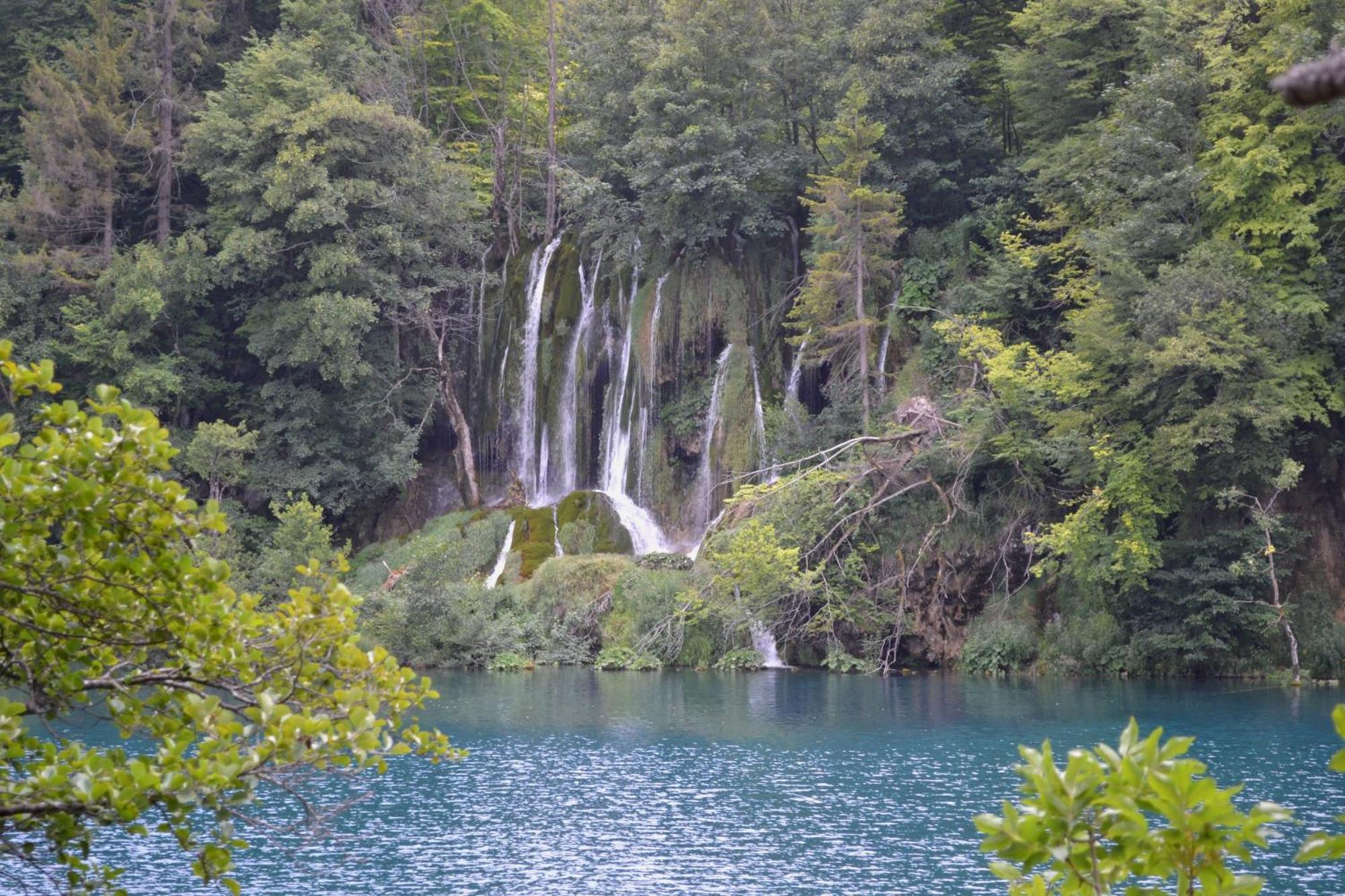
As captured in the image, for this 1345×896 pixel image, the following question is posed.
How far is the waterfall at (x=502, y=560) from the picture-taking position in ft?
105

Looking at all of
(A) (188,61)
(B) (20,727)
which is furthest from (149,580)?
(A) (188,61)

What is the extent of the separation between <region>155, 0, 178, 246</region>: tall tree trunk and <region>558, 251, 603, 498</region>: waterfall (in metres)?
11.7

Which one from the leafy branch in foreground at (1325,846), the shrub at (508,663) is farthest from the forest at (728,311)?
the leafy branch in foreground at (1325,846)

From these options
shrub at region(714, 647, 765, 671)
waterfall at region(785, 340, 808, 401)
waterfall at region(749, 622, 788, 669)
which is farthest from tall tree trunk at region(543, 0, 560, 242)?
shrub at region(714, 647, 765, 671)

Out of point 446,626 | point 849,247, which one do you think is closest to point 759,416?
point 849,247

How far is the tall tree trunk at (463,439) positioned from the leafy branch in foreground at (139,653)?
3027cm

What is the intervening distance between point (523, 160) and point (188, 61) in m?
10.2

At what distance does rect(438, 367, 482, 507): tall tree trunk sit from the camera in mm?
36188

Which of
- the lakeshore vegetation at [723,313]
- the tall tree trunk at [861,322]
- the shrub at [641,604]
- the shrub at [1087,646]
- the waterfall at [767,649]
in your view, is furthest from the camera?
the tall tree trunk at [861,322]

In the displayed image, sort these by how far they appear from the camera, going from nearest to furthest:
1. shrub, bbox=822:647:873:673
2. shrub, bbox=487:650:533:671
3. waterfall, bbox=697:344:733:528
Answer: shrub, bbox=822:647:873:673 < shrub, bbox=487:650:533:671 < waterfall, bbox=697:344:733:528

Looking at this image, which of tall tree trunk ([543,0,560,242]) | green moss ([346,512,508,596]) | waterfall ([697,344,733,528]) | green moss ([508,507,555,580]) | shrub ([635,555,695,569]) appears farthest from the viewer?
tall tree trunk ([543,0,560,242])

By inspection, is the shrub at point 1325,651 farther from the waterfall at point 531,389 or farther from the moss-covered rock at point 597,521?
the waterfall at point 531,389

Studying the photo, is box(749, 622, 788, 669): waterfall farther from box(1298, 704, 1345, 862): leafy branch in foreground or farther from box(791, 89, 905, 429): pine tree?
box(1298, 704, 1345, 862): leafy branch in foreground

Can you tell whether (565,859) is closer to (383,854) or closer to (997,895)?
(383,854)
